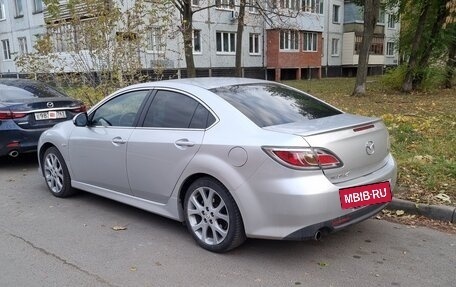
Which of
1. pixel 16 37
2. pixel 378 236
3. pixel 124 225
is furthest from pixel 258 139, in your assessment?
pixel 16 37

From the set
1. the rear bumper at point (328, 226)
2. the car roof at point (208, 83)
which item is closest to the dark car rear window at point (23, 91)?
the car roof at point (208, 83)

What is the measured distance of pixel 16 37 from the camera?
30375 millimetres

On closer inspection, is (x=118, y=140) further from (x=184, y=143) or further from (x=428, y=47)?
(x=428, y=47)

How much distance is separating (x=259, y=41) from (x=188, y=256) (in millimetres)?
28846

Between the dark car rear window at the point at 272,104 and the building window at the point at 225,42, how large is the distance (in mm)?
24863

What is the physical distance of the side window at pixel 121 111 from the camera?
4.49 m

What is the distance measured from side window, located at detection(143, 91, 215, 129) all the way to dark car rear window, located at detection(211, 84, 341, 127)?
0.26 m

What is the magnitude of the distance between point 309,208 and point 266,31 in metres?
29.1

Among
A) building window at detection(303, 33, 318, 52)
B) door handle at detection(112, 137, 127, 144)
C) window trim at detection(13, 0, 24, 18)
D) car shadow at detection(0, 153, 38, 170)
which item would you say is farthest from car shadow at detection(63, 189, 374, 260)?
building window at detection(303, 33, 318, 52)

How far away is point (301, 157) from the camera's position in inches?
128

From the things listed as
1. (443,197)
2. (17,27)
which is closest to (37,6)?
(17,27)

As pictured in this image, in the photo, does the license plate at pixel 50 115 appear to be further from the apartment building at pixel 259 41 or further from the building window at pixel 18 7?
the building window at pixel 18 7

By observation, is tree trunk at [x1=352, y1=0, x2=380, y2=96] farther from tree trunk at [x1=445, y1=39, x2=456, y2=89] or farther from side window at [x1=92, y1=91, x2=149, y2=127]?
side window at [x1=92, y1=91, x2=149, y2=127]

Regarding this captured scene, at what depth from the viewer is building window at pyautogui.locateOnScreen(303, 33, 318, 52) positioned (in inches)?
1345
